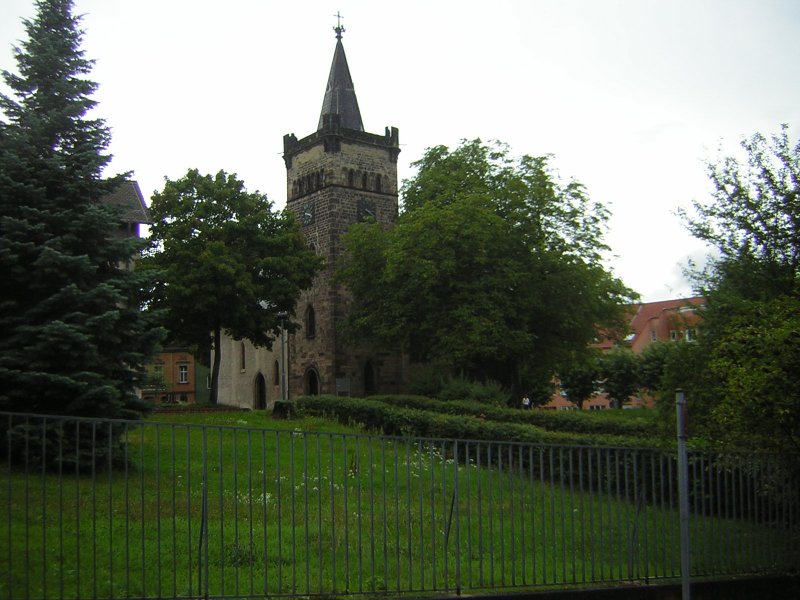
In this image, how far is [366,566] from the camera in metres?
10.1

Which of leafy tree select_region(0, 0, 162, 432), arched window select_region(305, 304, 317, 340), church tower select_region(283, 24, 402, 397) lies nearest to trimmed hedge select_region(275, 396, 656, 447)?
leafy tree select_region(0, 0, 162, 432)

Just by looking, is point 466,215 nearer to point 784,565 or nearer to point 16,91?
point 16,91

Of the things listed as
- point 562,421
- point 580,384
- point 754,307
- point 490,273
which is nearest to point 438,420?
point 562,421

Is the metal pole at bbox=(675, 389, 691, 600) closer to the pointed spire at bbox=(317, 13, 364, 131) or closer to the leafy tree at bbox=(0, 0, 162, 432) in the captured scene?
the leafy tree at bbox=(0, 0, 162, 432)

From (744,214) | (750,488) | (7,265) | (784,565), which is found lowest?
(784,565)

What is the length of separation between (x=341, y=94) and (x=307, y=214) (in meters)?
8.04

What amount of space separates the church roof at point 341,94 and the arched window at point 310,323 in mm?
11378

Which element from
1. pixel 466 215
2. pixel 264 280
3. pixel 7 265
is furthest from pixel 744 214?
pixel 264 280

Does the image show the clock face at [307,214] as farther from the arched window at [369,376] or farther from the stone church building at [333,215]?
the arched window at [369,376]

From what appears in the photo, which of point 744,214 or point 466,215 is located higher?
point 466,215

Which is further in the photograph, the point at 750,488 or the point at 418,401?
the point at 418,401

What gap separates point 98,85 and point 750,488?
44.7ft

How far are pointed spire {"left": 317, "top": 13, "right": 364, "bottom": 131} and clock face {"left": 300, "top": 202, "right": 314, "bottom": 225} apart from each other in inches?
196

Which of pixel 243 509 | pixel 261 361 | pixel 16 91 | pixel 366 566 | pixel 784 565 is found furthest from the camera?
pixel 261 361
